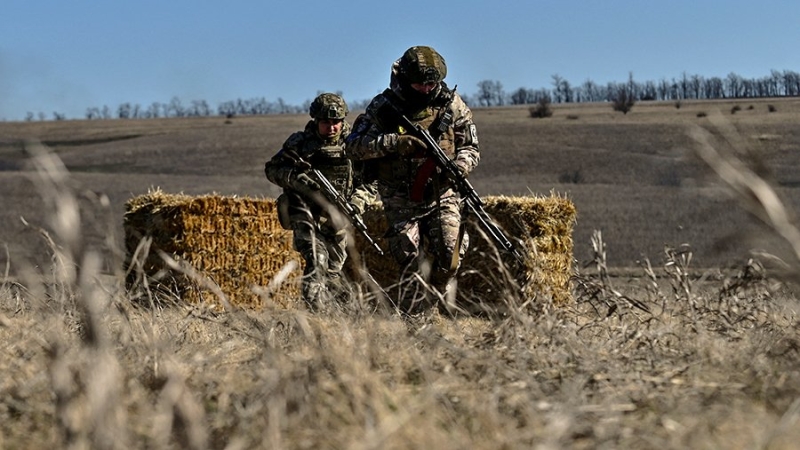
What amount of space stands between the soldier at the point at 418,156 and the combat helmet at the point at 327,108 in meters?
1.05

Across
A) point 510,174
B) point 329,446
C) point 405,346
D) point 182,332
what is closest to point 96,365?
point 329,446

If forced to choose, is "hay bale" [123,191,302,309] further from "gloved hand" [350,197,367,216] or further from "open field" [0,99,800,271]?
"open field" [0,99,800,271]

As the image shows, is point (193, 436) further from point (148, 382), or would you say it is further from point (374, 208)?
point (374, 208)

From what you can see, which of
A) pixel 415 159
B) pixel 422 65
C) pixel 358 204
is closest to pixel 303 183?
pixel 358 204

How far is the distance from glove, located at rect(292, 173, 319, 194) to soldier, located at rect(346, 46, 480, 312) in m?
1.15

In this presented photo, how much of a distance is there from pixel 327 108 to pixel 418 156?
1.42 metres

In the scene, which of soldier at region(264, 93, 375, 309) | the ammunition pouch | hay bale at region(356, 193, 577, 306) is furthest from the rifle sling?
hay bale at region(356, 193, 577, 306)

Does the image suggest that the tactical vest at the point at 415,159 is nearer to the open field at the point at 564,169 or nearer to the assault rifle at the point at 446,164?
the assault rifle at the point at 446,164

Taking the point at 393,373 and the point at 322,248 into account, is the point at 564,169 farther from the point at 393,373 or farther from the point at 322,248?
the point at 393,373

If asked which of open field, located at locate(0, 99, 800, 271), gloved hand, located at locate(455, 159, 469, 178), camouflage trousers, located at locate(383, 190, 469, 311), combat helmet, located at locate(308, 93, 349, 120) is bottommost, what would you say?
open field, located at locate(0, 99, 800, 271)

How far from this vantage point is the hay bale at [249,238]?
10.6 meters

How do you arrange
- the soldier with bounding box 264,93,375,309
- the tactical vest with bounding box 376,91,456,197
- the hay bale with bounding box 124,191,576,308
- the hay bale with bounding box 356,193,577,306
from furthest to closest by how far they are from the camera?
the hay bale with bounding box 124,191,576,308, the hay bale with bounding box 356,193,577,306, the soldier with bounding box 264,93,375,309, the tactical vest with bounding box 376,91,456,197

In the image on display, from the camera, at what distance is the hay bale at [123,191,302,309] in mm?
11227

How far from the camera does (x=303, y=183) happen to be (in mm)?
8891
